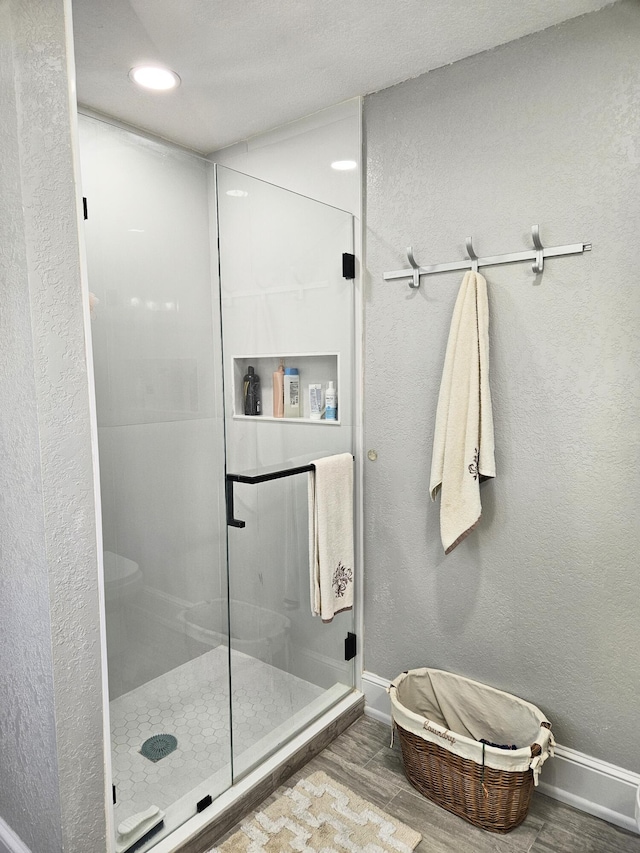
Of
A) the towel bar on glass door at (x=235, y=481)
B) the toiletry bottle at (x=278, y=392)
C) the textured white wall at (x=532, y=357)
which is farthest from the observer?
the toiletry bottle at (x=278, y=392)

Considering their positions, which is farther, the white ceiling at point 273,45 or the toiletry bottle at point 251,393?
the toiletry bottle at point 251,393

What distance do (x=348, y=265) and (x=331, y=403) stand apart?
0.51 meters

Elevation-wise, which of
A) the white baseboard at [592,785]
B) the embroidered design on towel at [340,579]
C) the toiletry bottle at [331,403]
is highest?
the toiletry bottle at [331,403]

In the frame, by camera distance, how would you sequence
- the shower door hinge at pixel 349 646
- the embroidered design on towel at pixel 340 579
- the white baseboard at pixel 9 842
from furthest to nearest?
the shower door hinge at pixel 349 646, the embroidered design on towel at pixel 340 579, the white baseboard at pixel 9 842

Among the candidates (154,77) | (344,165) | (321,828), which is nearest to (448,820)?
(321,828)

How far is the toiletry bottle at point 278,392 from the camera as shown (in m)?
1.83

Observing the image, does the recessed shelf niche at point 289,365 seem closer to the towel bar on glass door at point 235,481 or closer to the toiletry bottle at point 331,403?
the toiletry bottle at point 331,403

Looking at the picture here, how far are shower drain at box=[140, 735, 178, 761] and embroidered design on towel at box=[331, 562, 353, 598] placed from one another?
0.69m

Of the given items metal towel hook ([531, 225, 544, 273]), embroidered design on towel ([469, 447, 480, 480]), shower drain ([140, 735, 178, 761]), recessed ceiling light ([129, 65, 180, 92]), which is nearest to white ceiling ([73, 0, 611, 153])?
recessed ceiling light ([129, 65, 180, 92])

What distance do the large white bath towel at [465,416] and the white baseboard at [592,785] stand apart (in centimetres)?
73

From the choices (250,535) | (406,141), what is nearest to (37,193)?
(250,535)

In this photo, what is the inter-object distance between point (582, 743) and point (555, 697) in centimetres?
14

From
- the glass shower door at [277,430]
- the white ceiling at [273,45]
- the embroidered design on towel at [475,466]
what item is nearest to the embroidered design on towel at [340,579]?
the glass shower door at [277,430]

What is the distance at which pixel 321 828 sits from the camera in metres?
1.60
